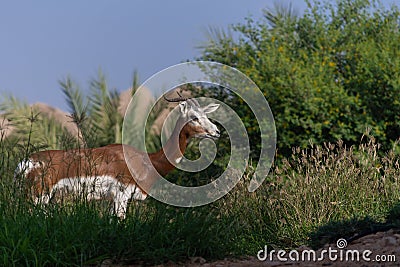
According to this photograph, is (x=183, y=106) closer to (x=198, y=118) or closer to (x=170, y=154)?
(x=198, y=118)

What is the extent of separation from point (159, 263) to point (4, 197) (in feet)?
5.66

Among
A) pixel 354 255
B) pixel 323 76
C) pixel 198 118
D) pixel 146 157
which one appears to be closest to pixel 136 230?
pixel 354 255

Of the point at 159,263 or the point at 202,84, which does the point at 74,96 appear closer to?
the point at 202,84

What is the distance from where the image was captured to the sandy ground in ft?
17.5

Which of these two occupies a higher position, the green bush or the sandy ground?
the green bush

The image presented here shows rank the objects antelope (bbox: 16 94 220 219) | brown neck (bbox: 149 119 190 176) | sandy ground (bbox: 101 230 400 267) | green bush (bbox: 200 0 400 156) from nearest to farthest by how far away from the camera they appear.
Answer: sandy ground (bbox: 101 230 400 267)
antelope (bbox: 16 94 220 219)
brown neck (bbox: 149 119 190 176)
green bush (bbox: 200 0 400 156)

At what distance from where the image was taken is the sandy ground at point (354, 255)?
5.34 metres

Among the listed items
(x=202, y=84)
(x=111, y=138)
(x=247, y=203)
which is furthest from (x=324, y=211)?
(x=111, y=138)

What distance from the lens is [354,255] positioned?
18.3 ft

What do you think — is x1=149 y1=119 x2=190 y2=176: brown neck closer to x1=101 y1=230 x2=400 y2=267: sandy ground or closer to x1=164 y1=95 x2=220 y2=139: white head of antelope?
x1=164 y1=95 x2=220 y2=139: white head of antelope

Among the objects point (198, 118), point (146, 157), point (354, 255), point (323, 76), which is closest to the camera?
point (354, 255)

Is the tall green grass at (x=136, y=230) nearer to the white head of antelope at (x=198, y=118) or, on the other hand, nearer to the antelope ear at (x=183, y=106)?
the white head of antelope at (x=198, y=118)

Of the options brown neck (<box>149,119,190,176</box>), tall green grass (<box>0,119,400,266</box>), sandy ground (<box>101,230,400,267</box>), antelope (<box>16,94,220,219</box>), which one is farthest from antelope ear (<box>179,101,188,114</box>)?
sandy ground (<box>101,230,400,267</box>)

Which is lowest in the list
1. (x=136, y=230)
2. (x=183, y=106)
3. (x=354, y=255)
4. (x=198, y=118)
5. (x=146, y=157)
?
(x=354, y=255)
